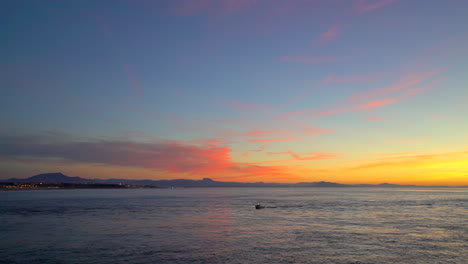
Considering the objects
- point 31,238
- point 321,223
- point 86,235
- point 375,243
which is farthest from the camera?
point 321,223

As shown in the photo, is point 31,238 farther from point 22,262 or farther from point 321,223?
point 321,223

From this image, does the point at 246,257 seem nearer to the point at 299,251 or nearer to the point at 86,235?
the point at 299,251

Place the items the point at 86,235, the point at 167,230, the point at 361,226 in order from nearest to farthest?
the point at 86,235 → the point at 167,230 → the point at 361,226

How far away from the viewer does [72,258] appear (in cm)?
3400

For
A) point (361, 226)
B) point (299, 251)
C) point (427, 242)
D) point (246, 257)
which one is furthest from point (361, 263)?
point (361, 226)

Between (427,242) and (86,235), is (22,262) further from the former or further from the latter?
(427,242)

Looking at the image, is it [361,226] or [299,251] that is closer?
[299,251]

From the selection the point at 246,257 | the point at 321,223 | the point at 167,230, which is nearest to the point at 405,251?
the point at 246,257

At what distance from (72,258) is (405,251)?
34162 millimetres

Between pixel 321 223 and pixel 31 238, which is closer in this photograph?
pixel 31 238

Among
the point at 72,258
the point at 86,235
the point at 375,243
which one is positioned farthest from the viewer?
the point at 86,235

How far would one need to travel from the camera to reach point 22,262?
→ 105 feet

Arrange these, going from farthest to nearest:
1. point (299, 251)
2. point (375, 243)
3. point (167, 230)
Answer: point (167, 230) < point (375, 243) < point (299, 251)

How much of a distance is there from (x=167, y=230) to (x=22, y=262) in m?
22.9
